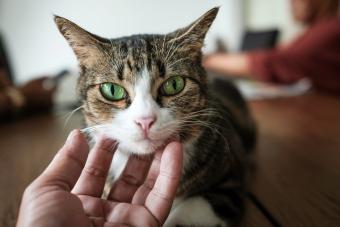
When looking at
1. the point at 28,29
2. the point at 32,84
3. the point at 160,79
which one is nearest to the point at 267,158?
the point at 160,79

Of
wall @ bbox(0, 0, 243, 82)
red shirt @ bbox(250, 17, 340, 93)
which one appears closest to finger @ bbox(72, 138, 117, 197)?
wall @ bbox(0, 0, 243, 82)

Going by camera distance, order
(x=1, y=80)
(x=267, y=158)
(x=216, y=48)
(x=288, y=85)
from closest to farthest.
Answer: (x=267, y=158)
(x=1, y=80)
(x=288, y=85)
(x=216, y=48)

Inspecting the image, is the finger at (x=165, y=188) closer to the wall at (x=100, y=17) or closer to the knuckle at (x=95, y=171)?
the knuckle at (x=95, y=171)

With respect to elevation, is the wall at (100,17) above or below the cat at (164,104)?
above

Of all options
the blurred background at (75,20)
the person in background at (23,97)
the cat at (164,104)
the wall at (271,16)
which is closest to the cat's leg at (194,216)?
the cat at (164,104)

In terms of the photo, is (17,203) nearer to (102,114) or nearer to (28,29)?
(102,114)

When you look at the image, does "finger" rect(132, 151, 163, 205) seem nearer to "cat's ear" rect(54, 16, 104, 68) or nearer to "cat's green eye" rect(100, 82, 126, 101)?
"cat's green eye" rect(100, 82, 126, 101)
